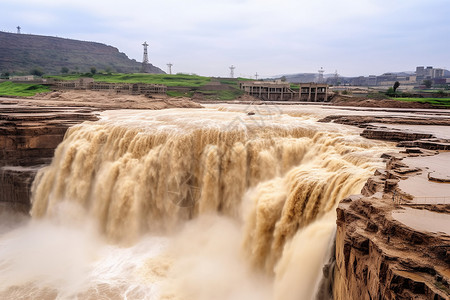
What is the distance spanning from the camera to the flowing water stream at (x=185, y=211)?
1166cm

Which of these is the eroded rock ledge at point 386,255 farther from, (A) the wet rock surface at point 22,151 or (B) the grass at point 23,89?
(B) the grass at point 23,89

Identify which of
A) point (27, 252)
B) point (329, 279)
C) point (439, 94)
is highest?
point (439, 94)

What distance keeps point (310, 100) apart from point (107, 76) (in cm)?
5326

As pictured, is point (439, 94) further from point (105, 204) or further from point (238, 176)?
point (105, 204)

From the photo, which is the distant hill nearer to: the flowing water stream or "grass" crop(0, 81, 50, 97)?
"grass" crop(0, 81, 50, 97)

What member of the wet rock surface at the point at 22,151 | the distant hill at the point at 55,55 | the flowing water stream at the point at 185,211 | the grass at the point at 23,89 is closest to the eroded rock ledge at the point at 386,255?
the flowing water stream at the point at 185,211

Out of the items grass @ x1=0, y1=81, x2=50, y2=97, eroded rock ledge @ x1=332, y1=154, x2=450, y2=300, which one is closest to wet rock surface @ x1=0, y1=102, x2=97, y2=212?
eroded rock ledge @ x1=332, y1=154, x2=450, y2=300

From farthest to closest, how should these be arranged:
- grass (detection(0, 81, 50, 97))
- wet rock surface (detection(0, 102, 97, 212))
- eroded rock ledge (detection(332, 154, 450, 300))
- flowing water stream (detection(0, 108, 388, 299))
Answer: grass (detection(0, 81, 50, 97)) → wet rock surface (detection(0, 102, 97, 212)) → flowing water stream (detection(0, 108, 388, 299)) → eroded rock ledge (detection(332, 154, 450, 300))

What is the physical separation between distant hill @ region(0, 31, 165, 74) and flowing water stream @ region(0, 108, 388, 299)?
99725 mm

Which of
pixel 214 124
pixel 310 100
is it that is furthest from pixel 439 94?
pixel 214 124

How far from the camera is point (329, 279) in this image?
28.0 feet

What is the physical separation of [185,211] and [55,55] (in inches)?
5756

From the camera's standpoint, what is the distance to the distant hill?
4761 inches

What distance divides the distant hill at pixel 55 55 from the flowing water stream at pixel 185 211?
327ft
